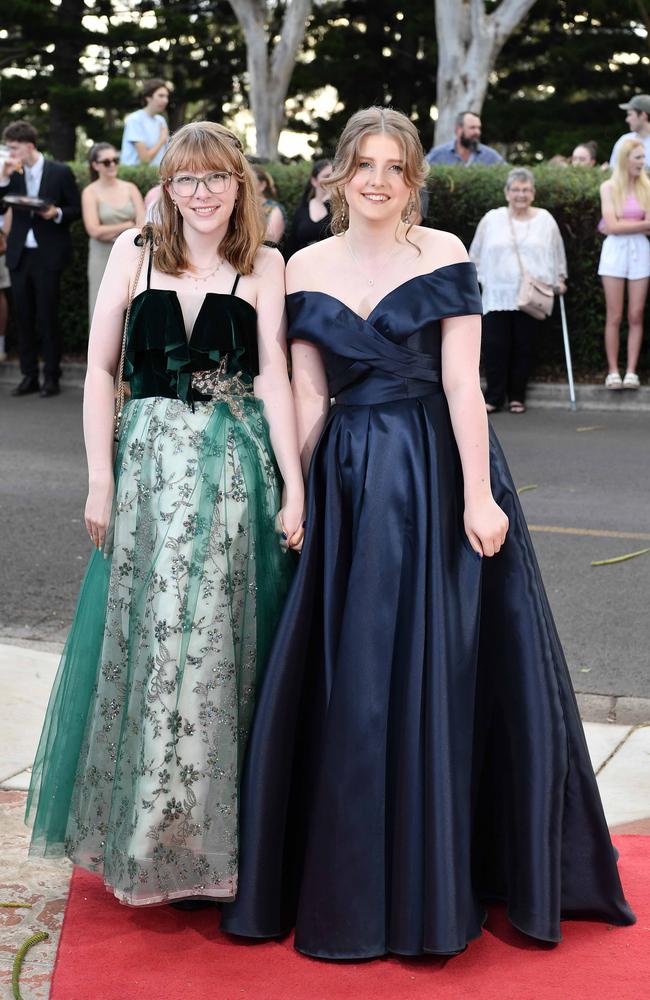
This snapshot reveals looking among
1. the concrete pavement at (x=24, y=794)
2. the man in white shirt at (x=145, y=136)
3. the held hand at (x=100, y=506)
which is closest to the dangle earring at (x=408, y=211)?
the held hand at (x=100, y=506)

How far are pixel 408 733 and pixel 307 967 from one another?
608 millimetres

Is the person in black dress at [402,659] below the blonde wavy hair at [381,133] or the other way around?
below

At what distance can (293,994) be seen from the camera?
10.1 ft

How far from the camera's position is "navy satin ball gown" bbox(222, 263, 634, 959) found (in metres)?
3.20

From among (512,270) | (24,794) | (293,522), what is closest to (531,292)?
(512,270)

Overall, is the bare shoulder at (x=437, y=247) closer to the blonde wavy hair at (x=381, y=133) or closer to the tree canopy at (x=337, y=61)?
the blonde wavy hair at (x=381, y=133)

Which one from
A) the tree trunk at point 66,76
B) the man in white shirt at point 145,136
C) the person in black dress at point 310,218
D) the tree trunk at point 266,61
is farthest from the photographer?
the tree trunk at point 66,76

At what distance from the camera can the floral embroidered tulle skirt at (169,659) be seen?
3.27m

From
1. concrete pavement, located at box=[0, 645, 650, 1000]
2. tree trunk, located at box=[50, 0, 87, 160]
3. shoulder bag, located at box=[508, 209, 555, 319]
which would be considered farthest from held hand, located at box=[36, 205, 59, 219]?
tree trunk, located at box=[50, 0, 87, 160]

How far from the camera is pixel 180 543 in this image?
3350 millimetres

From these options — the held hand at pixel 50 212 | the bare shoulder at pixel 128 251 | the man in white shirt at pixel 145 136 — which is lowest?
the bare shoulder at pixel 128 251

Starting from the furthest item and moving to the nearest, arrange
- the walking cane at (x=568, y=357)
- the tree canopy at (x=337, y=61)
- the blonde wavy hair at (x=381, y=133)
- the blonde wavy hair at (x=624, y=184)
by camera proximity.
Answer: the tree canopy at (x=337, y=61), the walking cane at (x=568, y=357), the blonde wavy hair at (x=624, y=184), the blonde wavy hair at (x=381, y=133)

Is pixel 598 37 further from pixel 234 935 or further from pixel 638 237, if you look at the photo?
pixel 234 935

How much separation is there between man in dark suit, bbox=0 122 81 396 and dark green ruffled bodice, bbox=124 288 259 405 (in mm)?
8837
